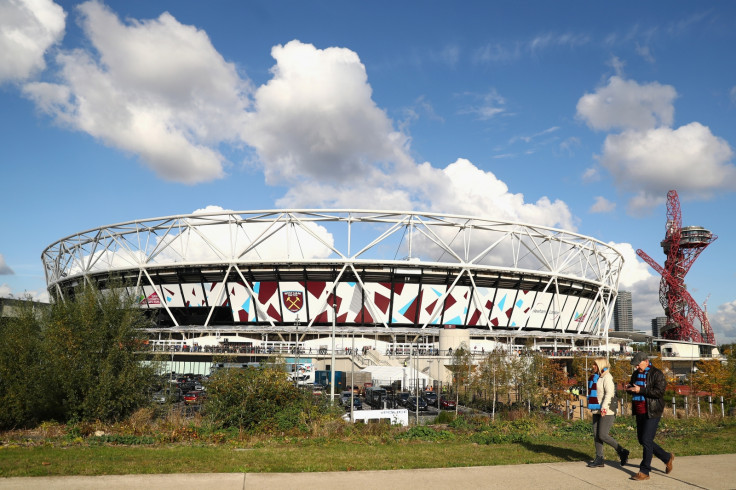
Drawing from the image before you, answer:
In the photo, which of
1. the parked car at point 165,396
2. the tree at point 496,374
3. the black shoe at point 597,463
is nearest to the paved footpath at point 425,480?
the black shoe at point 597,463

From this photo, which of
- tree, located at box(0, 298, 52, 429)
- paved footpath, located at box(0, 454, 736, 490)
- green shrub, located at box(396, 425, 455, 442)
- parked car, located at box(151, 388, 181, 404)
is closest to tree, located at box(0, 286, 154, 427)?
tree, located at box(0, 298, 52, 429)

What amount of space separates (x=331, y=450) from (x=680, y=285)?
10384cm

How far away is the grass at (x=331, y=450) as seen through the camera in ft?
27.5

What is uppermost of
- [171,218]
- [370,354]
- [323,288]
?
[171,218]

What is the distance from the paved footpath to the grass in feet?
1.50

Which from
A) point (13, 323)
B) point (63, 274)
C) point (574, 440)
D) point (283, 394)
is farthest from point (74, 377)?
point (63, 274)

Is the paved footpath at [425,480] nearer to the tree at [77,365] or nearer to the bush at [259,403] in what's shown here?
the bush at [259,403]

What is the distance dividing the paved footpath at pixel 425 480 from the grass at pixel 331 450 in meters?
0.46

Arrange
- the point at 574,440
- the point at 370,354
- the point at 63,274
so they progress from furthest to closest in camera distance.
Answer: the point at 63,274, the point at 370,354, the point at 574,440

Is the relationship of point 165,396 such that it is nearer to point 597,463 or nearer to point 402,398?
point 597,463

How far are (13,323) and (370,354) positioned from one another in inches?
1350

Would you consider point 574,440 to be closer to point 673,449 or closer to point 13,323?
point 673,449

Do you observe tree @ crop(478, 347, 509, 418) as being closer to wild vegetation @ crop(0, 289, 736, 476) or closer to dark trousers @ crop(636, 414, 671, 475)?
wild vegetation @ crop(0, 289, 736, 476)

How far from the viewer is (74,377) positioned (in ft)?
49.1
